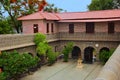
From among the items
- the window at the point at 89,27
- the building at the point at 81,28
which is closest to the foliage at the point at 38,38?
the building at the point at 81,28

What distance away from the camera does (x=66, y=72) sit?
2538 cm

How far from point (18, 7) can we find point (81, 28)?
10.7 meters

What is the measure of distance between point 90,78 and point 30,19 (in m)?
12.4

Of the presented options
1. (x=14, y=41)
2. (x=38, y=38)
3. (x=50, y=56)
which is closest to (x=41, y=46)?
(x=38, y=38)

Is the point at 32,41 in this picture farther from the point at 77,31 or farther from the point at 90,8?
the point at 90,8

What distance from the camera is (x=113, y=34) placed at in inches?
1201

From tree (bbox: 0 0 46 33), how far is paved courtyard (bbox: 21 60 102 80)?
11.6 m

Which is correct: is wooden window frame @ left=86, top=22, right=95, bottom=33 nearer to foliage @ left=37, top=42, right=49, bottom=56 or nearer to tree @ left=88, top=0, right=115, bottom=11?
foliage @ left=37, top=42, right=49, bottom=56

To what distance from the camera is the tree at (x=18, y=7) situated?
34.8 m

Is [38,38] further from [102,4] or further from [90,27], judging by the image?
[102,4]

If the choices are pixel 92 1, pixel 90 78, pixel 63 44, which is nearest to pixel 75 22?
pixel 63 44

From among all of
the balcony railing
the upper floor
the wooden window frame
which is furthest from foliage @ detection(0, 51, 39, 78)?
the wooden window frame

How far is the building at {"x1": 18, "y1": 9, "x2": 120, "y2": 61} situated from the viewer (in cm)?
3064

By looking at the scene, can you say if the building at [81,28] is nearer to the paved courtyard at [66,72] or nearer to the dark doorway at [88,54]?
the dark doorway at [88,54]
